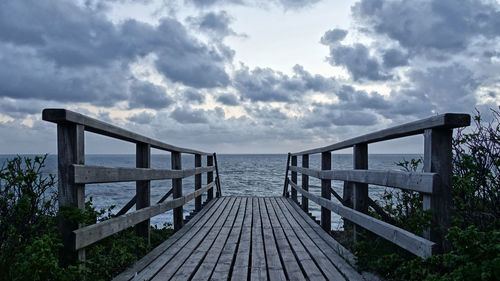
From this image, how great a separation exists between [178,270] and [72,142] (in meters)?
1.53

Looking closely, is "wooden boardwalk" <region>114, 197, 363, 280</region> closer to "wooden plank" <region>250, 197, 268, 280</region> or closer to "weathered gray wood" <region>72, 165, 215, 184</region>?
"wooden plank" <region>250, 197, 268, 280</region>

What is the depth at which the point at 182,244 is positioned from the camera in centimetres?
464

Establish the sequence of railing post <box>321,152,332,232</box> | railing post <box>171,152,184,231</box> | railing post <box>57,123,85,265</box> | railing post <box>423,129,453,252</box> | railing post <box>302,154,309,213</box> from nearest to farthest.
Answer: railing post <box>423,129,453,252</box> → railing post <box>57,123,85,265</box> → railing post <box>321,152,332,232</box> → railing post <box>171,152,184,231</box> → railing post <box>302,154,309,213</box>

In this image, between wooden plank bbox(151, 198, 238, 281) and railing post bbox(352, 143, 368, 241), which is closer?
wooden plank bbox(151, 198, 238, 281)

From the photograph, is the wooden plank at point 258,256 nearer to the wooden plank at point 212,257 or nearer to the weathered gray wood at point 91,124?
the wooden plank at point 212,257

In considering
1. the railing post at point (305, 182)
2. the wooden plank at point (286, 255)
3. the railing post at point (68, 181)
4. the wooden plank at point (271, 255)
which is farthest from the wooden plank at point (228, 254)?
the railing post at point (305, 182)

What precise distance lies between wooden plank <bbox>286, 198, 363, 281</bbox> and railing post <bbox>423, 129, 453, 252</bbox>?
926mm

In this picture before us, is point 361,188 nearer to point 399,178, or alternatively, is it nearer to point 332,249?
point 332,249

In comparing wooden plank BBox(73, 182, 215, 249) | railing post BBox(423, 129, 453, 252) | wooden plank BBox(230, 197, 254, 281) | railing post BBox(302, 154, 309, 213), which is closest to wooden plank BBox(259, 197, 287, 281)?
wooden plank BBox(230, 197, 254, 281)

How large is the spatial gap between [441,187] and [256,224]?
4.07 meters

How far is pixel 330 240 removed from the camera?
193 inches

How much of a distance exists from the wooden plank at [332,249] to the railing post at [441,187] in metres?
0.93

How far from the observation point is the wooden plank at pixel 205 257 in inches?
131

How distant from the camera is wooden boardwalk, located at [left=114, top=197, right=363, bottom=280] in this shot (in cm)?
336
